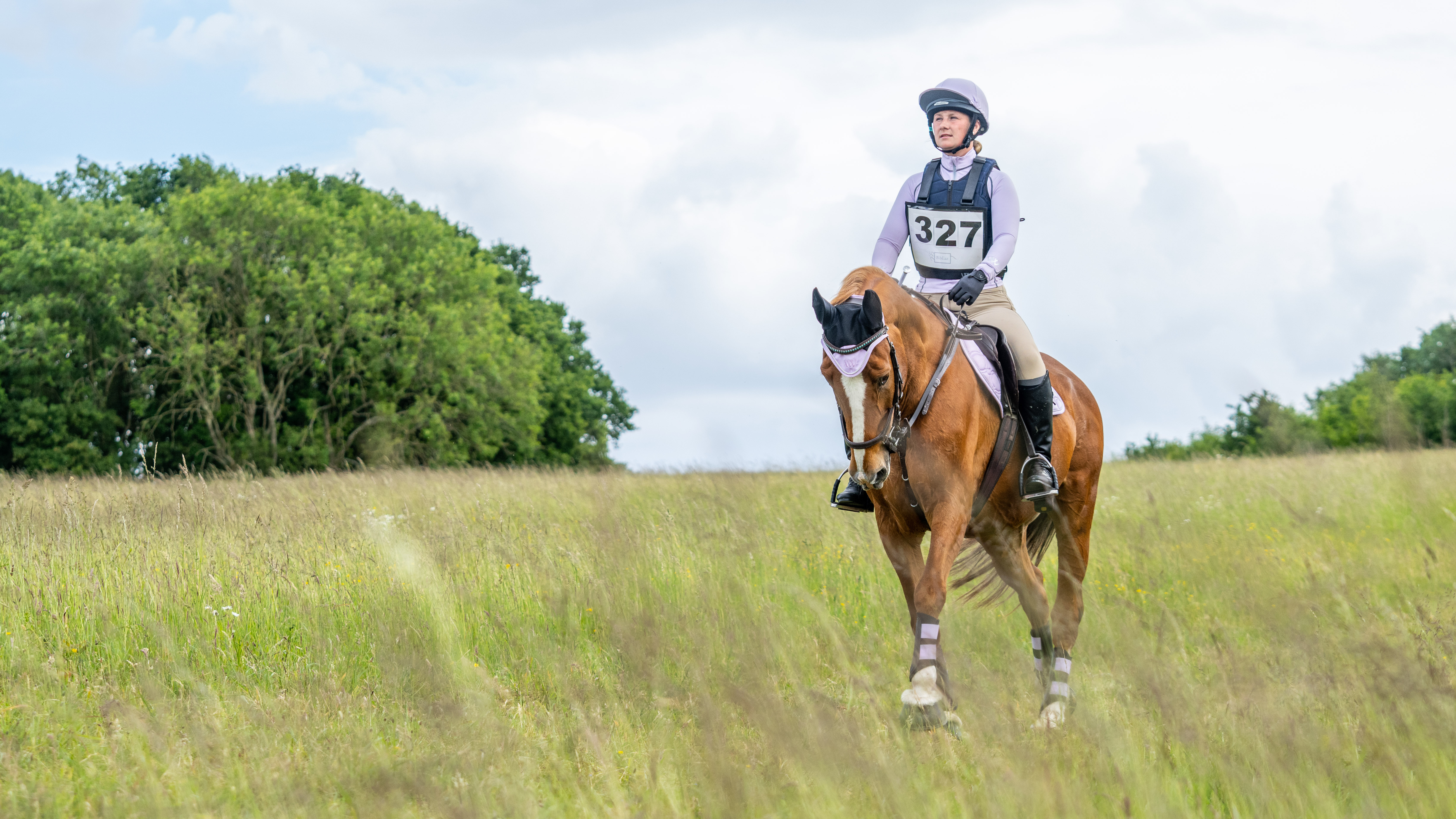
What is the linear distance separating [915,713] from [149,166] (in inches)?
1839

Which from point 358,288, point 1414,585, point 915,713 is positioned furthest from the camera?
point 358,288

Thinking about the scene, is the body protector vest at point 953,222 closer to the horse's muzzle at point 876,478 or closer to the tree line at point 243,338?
the horse's muzzle at point 876,478

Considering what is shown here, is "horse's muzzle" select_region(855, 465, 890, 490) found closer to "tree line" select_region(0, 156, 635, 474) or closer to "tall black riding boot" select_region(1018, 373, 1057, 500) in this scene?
"tall black riding boot" select_region(1018, 373, 1057, 500)

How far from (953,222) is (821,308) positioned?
5.28ft

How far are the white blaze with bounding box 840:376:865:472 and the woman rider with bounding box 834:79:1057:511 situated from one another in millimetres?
1022

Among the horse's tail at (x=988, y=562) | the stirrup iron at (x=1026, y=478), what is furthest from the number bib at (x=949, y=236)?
the horse's tail at (x=988, y=562)

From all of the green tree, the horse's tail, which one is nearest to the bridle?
the horse's tail

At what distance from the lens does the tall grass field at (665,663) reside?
136 inches

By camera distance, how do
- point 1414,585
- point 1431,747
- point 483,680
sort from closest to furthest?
point 1431,747 < point 483,680 < point 1414,585

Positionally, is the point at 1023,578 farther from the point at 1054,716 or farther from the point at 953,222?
the point at 953,222

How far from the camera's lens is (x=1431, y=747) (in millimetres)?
3480

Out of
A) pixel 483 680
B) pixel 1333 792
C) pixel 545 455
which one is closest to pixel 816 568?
pixel 483 680

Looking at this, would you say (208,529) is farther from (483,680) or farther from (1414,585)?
(1414,585)

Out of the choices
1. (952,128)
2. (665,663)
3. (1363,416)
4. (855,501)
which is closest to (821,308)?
(855,501)
